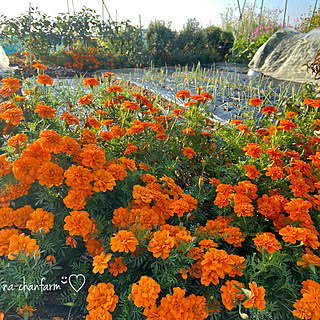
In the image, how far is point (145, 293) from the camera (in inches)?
41.8

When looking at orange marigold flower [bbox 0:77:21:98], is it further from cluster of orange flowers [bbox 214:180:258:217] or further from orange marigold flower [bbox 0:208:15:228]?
cluster of orange flowers [bbox 214:180:258:217]

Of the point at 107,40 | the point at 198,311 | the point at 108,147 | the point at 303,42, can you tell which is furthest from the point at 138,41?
the point at 198,311

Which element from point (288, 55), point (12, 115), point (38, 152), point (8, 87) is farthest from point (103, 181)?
point (288, 55)

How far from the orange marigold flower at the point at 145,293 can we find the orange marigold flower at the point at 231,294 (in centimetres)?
33

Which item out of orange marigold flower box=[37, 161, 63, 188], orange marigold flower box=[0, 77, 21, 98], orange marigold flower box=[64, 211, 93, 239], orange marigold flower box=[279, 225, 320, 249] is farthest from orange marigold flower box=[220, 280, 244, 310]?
orange marigold flower box=[0, 77, 21, 98]

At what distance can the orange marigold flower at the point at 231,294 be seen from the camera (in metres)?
1.17

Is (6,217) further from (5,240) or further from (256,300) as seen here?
(256,300)

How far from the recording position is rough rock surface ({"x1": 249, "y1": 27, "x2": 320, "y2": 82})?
18.3ft

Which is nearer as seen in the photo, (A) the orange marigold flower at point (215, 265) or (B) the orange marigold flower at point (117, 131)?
(A) the orange marigold flower at point (215, 265)

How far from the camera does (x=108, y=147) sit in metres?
2.01

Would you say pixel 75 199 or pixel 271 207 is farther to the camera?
pixel 271 207

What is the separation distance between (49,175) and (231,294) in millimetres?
1058

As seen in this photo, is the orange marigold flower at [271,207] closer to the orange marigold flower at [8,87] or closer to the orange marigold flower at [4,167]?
the orange marigold flower at [4,167]

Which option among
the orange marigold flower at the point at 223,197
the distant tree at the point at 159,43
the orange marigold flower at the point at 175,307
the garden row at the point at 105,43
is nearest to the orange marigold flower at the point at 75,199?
the orange marigold flower at the point at 175,307
